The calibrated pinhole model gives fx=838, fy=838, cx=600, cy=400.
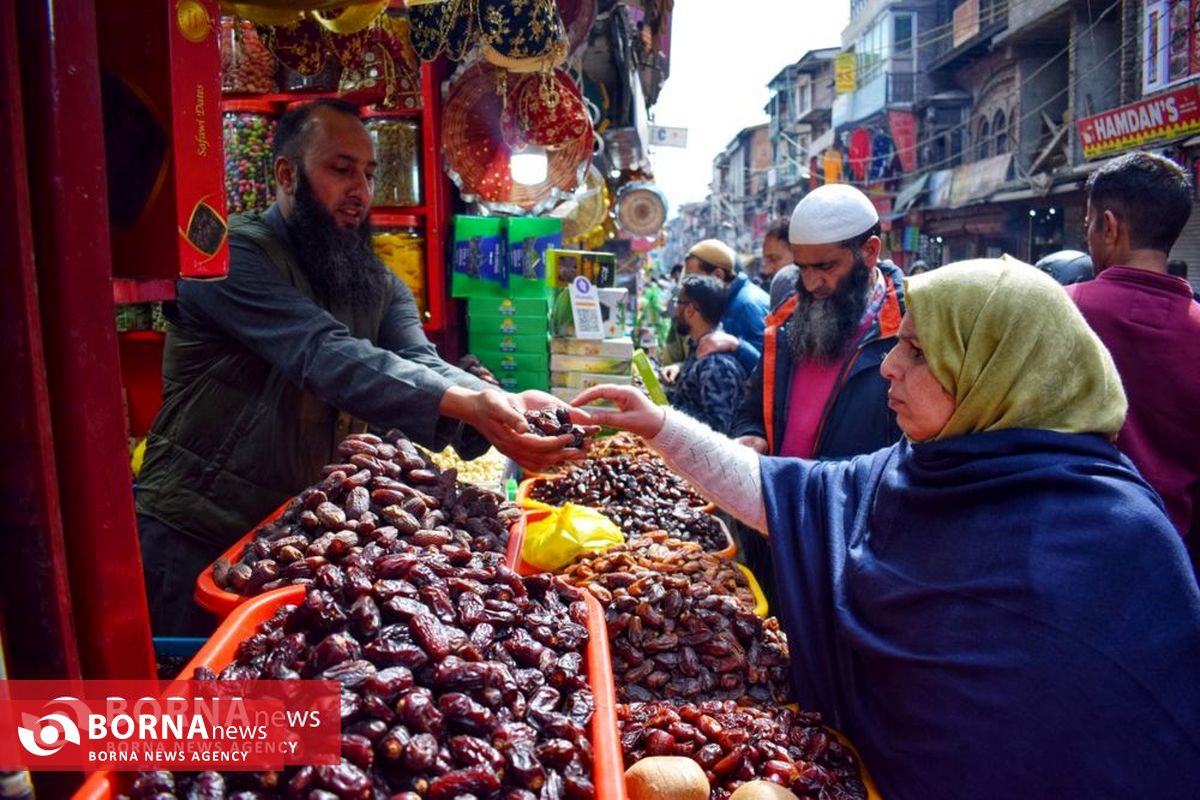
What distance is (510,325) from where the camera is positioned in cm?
486

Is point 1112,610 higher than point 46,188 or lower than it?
lower

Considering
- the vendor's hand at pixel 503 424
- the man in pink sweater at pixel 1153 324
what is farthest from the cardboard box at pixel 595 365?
the vendor's hand at pixel 503 424

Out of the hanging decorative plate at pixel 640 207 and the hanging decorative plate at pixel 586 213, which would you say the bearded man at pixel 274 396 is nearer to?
the hanging decorative plate at pixel 586 213

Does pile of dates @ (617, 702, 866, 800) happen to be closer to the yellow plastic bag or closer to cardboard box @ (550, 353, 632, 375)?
the yellow plastic bag

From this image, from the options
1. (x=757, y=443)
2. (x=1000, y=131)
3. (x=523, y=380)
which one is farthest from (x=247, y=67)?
(x=1000, y=131)

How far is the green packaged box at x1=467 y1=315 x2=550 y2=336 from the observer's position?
485cm

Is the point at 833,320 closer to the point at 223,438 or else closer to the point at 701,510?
the point at 701,510

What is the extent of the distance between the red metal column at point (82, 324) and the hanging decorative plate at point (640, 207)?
879 centimetres

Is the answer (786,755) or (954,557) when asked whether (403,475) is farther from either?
(954,557)

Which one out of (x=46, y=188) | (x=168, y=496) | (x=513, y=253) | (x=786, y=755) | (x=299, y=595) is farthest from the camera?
(x=513, y=253)

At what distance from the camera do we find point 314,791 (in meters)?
1.08

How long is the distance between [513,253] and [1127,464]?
3605mm

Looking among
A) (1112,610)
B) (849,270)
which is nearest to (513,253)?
(849,270)

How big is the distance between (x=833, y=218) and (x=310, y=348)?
212cm
